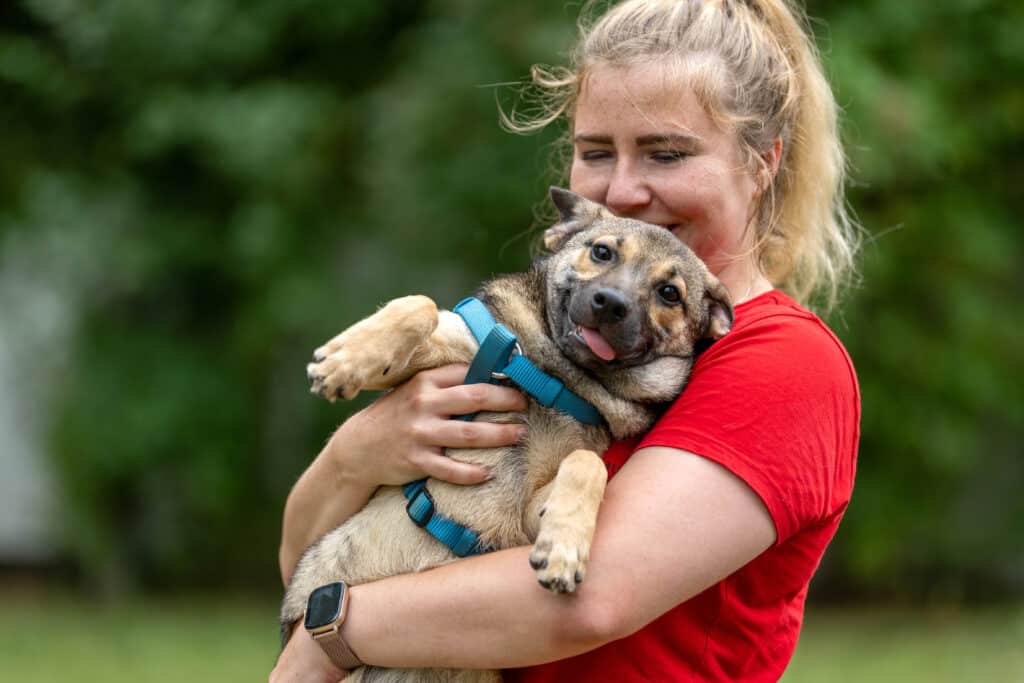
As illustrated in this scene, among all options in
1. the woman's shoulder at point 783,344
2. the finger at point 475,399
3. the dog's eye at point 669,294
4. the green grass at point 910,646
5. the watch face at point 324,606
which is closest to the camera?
the woman's shoulder at point 783,344

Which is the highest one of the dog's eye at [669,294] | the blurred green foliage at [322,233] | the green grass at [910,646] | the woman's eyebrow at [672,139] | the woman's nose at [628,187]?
the woman's eyebrow at [672,139]

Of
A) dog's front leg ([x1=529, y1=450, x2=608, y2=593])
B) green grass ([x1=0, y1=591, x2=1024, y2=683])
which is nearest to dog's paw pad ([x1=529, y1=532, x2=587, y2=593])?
dog's front leg ([x1=529, y1=450, x2=608, y2=593])

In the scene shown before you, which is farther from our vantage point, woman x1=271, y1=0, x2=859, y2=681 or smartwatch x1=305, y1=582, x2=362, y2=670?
smartwatch x1=305, y1=582, x2=362, y2=670

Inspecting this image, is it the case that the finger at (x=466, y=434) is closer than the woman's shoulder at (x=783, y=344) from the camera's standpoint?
No

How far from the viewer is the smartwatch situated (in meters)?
2.61

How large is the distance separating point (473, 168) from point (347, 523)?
19.5 ft

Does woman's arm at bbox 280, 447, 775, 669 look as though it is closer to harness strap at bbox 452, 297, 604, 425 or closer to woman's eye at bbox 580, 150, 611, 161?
harness strap at bbox 452, 297, 604, 425

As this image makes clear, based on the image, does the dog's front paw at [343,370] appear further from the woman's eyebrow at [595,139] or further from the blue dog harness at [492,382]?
the woman's eyebrow at [595,139]

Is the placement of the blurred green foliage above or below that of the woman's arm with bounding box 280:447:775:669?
below

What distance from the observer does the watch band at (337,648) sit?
2605 mm

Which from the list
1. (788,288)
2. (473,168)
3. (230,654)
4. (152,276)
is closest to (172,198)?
(152,276)

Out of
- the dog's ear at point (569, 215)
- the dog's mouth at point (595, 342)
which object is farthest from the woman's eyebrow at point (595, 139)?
the dog's mouth at point (595, 342)

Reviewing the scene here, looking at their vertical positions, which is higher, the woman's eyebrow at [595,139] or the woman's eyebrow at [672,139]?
the woman's eyebrow at [595,139]

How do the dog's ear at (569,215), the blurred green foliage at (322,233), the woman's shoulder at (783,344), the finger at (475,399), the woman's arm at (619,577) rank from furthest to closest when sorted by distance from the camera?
the blurred green foliage at (322,233) < the dog's ear at (569,215) < the finger at (475,399) < the woman's shoulder at (783,344) < the woman's arm at (619,577)
